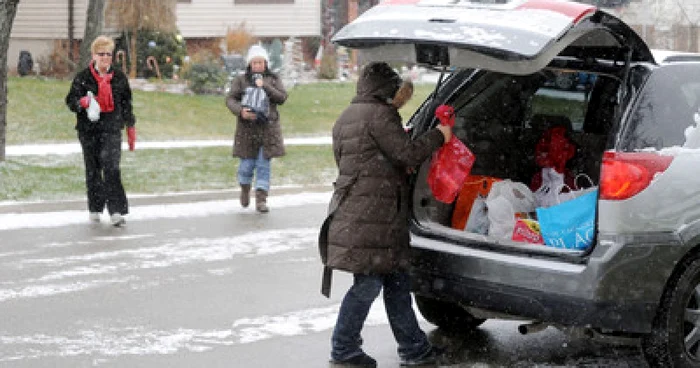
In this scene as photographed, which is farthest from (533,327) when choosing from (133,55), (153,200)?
(133,55)

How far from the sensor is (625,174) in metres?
6.30

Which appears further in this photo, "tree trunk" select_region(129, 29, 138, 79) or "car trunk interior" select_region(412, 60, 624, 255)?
"tree trunk" select_region(129, 29, 138, 79)

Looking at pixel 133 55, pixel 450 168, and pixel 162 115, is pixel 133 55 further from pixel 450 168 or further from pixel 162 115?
pixel 450 168

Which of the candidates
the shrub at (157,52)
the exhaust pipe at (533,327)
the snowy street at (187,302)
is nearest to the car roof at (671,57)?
the exhaust pipe at (533,327)

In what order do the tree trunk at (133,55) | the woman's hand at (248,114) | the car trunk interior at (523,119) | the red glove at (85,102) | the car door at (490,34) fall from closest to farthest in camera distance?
the car door at (490,34)
the car trunk interior at (523,119)
the red glove at (85,102)
the woman's hand at (248,114)
the tree trunk at (133,55)

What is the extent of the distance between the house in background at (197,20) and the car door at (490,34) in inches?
916

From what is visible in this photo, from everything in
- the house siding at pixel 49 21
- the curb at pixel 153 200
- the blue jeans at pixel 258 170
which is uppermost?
the house siding at pixel 49 21

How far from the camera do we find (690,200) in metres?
6.40

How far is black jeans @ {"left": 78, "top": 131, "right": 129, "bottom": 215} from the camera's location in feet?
38.7

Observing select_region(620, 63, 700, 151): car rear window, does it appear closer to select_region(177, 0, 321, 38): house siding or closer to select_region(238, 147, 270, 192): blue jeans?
select_region(238, 147, 270, 192): blue jeans

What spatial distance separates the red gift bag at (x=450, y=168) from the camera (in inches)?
276

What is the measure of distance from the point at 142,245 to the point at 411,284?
4.53 m

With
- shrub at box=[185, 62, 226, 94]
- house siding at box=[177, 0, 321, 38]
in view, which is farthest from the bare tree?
house siding at box=[177, 0, 321, 38]

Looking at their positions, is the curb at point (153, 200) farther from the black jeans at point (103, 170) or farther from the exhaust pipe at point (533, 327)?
the exhaust pipe at point (533, 327)
